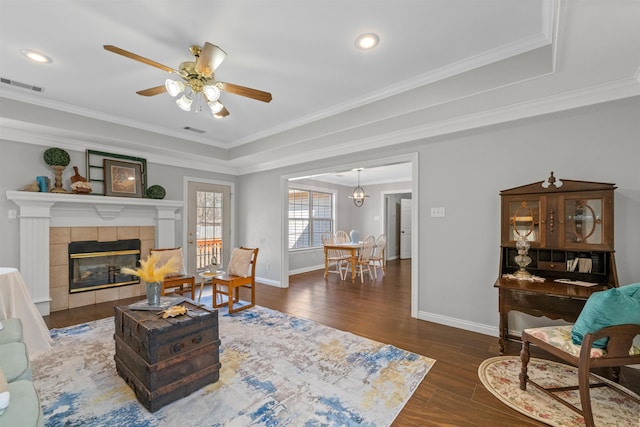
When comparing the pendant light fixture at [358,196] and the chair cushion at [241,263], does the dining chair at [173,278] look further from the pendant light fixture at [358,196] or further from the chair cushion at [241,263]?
the pendant light fixture at [358,196]

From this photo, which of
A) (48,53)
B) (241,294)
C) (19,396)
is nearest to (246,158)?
(241,294)

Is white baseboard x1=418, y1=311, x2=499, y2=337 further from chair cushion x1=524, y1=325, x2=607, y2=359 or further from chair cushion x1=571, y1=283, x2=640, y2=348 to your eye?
chair cushion x1=571, y1=283, x2=640, y2=348

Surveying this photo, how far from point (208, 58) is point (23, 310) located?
8.98 ft

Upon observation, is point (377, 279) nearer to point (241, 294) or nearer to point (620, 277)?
point (241, 294)

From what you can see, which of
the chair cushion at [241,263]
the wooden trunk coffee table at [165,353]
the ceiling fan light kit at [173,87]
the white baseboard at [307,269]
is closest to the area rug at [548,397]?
the wooden trunk coffee table at [165,353]

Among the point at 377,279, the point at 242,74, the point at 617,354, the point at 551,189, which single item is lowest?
the point at 377,279

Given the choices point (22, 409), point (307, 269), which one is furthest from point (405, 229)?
point (22, 409)

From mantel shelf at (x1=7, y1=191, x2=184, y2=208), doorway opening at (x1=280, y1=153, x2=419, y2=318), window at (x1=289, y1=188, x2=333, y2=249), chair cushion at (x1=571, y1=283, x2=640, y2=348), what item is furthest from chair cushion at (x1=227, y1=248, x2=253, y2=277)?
chair cushion at (x1=571, y1=283, x2=640, y2=348)

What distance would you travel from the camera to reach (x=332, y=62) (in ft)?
8.40

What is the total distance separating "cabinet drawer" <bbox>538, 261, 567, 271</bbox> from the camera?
2.70m

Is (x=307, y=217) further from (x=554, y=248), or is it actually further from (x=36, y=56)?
(x=36, y=56)

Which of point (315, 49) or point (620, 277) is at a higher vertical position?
point (315, 49)

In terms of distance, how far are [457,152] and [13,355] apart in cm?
415

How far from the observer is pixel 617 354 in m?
1.73
